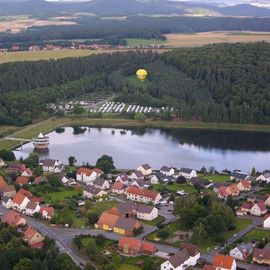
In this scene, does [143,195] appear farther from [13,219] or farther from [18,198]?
[13,219]

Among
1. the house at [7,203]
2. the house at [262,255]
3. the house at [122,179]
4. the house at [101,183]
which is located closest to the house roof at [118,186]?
the house at [101,183]

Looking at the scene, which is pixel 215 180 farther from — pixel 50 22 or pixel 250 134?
pixel 50 22

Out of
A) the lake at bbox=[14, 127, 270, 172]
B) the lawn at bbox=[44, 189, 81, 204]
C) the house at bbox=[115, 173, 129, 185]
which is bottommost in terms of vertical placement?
the lake at bbox=[14, 127, 270, 172]

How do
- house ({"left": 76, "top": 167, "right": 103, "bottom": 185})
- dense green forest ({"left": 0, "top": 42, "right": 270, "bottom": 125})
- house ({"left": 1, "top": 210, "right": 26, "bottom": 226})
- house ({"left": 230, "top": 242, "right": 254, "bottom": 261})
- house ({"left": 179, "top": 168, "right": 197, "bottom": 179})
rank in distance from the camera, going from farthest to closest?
1. dense green forest ({"left": 0, "top": 42, "right": 270, "bottom": 125})
2. house ({"left": 179, "top": 168, "right": 197, "bottom": 179})
3. house ({"left": 76, "top": 167, "right": 103, "bottom": 185})
4. house ({"left": 1, "top": 210, "right": 26, "bottom": 226})
5. house ({"left": 230, "top": 242, "right": 254, "bottom": 261})

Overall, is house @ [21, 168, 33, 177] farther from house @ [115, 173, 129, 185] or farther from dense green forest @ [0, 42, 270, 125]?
dense green forest @ [0, 42, 270, 125]

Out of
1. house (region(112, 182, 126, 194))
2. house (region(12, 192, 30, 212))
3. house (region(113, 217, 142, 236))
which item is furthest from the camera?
house (region(112, 182, 126, 194))

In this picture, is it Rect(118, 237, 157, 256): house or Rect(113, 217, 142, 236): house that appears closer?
Rect(118, 237, 157, 256): house

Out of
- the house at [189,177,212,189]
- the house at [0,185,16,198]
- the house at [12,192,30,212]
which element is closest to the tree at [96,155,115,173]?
the house at [189,177,212,189]

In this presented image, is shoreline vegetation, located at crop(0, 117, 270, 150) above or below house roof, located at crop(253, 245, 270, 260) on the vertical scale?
below
